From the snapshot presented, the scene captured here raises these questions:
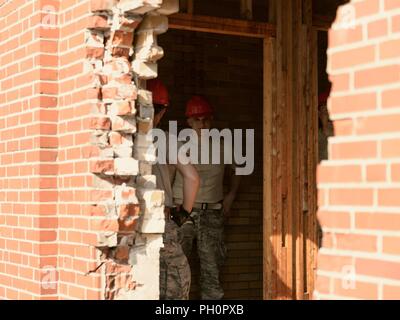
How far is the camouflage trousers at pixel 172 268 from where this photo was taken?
6129mm

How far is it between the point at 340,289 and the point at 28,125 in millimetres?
2858

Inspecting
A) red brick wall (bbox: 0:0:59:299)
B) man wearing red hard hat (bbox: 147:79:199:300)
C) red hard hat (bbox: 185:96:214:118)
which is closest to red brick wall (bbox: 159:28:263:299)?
red hard hat (bbox: 185:96:214:118)

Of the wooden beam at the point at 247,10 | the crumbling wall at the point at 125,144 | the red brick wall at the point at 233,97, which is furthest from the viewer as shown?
the red brick wall at the point at 233,97

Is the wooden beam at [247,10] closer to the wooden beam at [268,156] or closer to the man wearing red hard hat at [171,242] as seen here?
the wooden beam at [268,156]

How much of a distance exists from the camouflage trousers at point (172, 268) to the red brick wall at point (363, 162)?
11.3 feet

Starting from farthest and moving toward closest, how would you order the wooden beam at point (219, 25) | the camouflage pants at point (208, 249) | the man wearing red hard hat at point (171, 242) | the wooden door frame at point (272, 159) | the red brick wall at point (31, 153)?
the camouflage pants at point (208, 249)
the wooden door frame at point (272, 159)
the wooden beam at point (219, 25)
the man wearing red hard hat at point (171, 242)
the red brick wall at point (31, 153)

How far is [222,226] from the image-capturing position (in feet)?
26.1

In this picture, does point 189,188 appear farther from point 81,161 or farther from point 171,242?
point 81,161

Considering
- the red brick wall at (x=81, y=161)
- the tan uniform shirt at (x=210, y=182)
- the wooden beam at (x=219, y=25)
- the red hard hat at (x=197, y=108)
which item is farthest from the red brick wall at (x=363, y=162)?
the tan uniform shirt at (x=210, y=182)

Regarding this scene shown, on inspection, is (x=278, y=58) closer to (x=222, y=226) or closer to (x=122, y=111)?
(x=222, y=226)

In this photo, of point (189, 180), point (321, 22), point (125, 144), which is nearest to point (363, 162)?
point (125, 144)

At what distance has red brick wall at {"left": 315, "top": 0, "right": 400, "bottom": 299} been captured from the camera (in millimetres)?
2506
